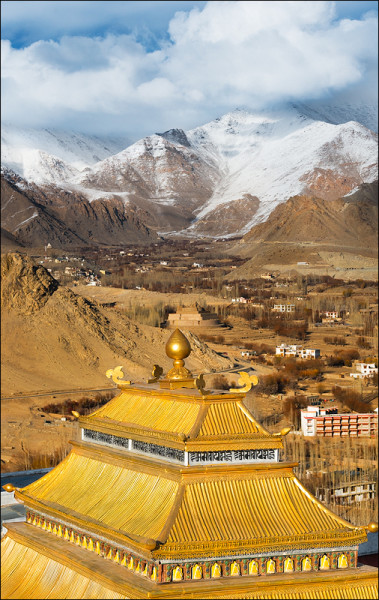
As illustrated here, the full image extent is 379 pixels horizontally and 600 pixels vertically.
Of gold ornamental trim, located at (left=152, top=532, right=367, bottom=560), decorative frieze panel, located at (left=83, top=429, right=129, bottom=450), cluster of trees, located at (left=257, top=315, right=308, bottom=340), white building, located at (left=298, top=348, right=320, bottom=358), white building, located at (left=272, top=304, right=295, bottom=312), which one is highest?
white building, located at (left=272, top=304, right=295, bottom=312)

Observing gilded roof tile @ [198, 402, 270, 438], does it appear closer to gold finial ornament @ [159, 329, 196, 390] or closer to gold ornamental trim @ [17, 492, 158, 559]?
gold finial ornament @ [159, 329, 196, 390]

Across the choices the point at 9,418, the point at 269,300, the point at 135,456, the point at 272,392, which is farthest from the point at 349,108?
the point at 135,456

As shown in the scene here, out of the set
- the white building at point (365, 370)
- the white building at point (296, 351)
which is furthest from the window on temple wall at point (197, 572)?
the white building at point (365, 370)

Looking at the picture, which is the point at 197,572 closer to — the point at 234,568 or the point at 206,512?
the point at 234,568

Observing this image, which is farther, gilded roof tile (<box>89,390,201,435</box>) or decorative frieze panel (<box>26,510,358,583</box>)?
gilded roof tile (<box>89,390,201,435</box>)

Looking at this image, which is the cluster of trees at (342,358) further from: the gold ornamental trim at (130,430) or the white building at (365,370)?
the gold ornamental trim at (130,430)

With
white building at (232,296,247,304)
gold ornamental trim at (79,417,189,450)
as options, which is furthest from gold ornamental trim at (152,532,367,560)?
white building at (232,296,247,304)
